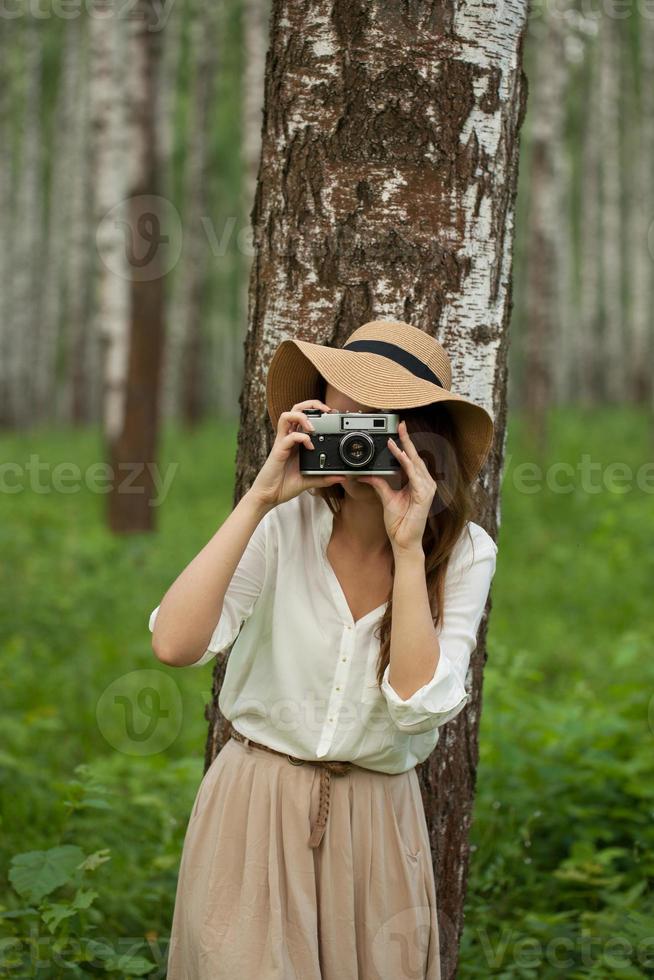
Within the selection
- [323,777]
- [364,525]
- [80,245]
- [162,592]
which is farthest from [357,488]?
[80,245]

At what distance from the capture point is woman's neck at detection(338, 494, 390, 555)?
2.59m

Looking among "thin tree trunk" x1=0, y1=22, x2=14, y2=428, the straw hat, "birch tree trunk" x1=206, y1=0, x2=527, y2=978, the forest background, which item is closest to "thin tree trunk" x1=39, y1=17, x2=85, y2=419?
the forest background

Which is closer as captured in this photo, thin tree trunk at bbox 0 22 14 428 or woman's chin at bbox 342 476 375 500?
woman's chin at bbox 342 476 375 500

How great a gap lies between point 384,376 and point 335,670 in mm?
687

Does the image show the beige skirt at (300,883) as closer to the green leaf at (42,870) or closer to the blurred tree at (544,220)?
the green leaf at (42,870)

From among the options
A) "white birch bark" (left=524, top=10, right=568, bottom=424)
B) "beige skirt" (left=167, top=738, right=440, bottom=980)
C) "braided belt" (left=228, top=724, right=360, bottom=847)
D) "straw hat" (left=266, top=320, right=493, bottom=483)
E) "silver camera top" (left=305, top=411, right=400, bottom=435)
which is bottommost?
"beige skirt" (left=167, top=738, right=440, bottom=980)

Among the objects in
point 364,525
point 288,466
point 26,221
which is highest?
point 26,221

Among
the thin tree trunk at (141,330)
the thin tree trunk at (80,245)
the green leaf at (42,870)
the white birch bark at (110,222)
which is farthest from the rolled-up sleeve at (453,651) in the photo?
the thin tree trunk at (80,245)

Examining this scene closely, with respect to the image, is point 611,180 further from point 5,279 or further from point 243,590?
point 243,590

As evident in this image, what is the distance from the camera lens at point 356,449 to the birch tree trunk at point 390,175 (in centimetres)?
74

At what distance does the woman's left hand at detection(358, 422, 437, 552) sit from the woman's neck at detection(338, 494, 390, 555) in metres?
0.13

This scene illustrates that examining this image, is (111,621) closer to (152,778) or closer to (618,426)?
(152,778)

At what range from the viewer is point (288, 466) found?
2500 mm

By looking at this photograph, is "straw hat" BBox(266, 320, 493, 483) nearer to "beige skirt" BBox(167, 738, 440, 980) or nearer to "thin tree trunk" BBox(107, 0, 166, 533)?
"beige skirt" BBox(167, 738, 440, 980)
